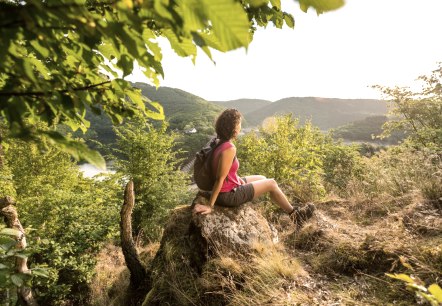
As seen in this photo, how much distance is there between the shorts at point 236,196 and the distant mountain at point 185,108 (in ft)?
130

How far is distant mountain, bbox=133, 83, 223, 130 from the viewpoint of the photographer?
6586 centimetres

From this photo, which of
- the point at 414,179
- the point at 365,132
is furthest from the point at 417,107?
the point at 365,132

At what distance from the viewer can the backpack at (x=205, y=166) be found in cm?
351

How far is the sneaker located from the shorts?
964 mm

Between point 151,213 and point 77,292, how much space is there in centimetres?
815

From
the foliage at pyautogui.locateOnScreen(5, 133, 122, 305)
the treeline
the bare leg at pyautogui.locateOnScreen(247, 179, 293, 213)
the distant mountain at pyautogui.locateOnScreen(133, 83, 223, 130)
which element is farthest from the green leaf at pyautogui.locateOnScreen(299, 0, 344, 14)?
the distant mountain at pyautogui.locateOnScreen(133, 83, 223, 130)

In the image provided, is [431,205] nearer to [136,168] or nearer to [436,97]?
[136,168]

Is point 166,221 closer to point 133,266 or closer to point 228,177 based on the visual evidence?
point 133,266

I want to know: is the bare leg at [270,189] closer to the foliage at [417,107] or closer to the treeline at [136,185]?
the treeline at [136,185]

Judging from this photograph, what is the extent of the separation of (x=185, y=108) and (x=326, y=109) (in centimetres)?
6584

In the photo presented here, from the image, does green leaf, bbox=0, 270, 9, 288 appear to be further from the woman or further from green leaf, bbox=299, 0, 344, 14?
the woman

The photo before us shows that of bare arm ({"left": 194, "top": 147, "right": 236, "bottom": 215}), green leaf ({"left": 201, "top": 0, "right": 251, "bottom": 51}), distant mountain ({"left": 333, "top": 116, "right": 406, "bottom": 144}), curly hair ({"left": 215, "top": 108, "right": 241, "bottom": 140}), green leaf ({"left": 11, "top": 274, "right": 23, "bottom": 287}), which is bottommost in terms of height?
distant mountain ({"left": 333, "top": 116, "right": 406, "bottom": 144})

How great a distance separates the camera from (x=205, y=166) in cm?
351

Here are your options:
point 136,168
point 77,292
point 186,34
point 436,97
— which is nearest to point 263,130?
point 436,97
